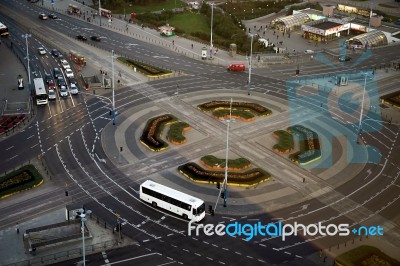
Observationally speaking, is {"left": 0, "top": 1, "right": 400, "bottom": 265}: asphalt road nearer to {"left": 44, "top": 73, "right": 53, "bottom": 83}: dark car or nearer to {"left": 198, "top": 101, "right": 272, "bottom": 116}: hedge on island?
{"left": 198, "top": 101, "right": 272, "bottom": 116}: hedge on island

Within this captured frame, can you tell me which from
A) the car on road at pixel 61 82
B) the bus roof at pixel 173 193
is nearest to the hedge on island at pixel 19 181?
the bus roof at pixel 173 193

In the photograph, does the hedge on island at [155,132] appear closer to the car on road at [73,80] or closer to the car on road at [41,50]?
the car on road at [73,80]

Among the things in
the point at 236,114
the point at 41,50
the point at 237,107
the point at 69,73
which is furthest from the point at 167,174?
the point at 41,50

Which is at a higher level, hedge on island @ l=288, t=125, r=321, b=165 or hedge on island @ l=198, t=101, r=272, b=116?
hedge on island @ l=198, t=101, r=272, b=116

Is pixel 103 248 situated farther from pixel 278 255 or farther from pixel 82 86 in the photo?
pixel 82 86

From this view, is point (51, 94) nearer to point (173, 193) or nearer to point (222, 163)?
point (222, 163)

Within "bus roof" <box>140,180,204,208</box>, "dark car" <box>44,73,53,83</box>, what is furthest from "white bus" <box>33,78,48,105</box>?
"bus roof" <box>140,180,204,208</box>
